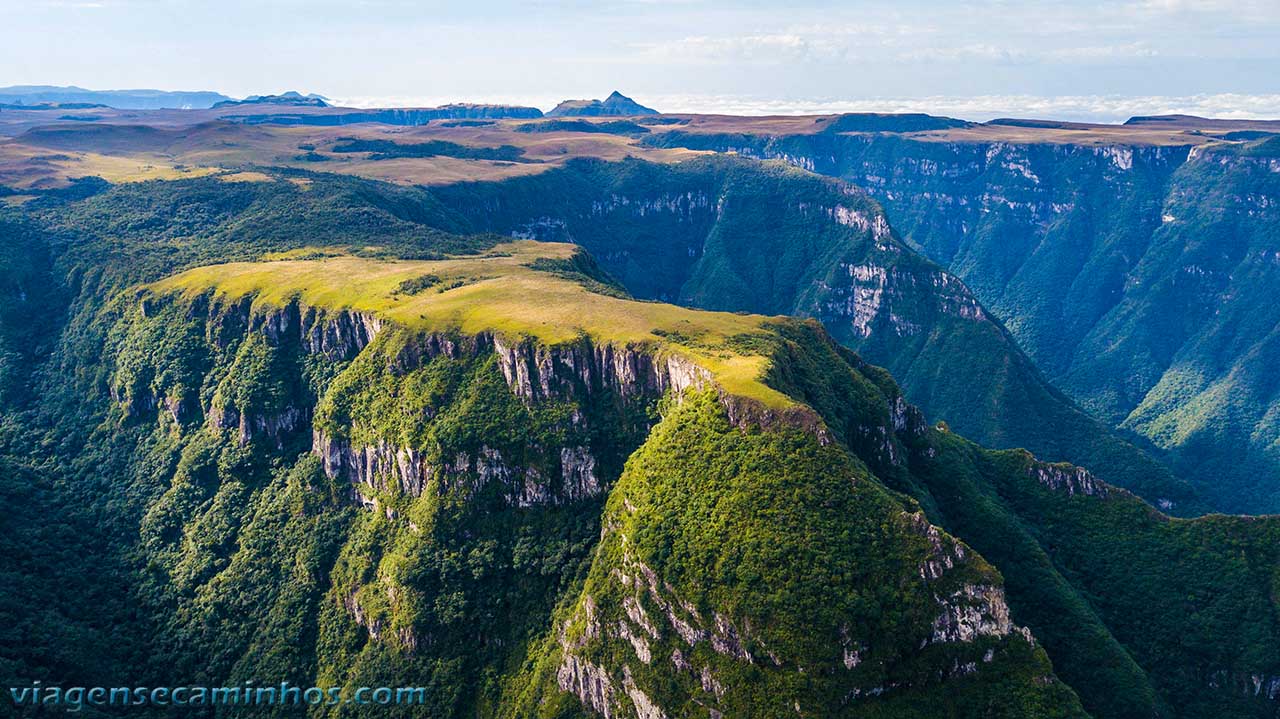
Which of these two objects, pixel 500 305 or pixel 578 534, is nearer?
pixel 578 534

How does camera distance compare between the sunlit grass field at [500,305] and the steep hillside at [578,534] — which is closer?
the steep hillside at [578,534]

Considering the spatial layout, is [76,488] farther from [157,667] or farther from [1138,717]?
[1138,717]

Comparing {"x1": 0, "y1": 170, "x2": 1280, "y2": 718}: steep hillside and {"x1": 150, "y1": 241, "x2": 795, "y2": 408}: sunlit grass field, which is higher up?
{"x1": 150, "y1": 241, "x2": 795, "y2": 408}: sunlit grass field

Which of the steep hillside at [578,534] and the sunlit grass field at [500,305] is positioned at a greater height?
the sunlit grass field at [500,305]

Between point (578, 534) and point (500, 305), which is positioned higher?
point (500, 305)

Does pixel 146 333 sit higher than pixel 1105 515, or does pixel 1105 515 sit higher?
pixel 146 333

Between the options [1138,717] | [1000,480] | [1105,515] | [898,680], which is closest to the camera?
[898,680]

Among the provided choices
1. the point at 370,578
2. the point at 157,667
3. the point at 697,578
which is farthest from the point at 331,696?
the point at 697,578

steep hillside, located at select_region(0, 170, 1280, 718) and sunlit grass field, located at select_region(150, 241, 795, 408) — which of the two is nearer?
steep hillside, located at select_region(0, 170, 1280, 718)
